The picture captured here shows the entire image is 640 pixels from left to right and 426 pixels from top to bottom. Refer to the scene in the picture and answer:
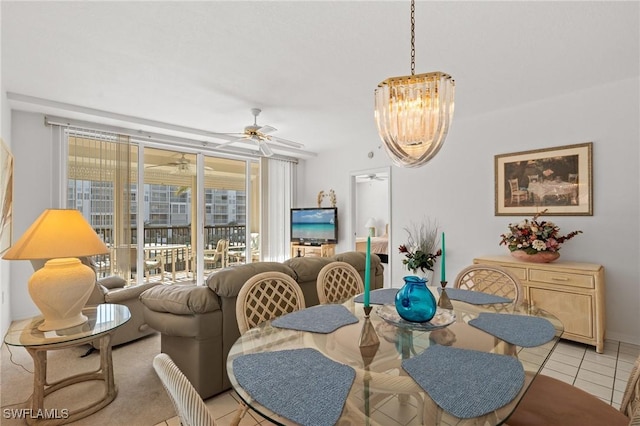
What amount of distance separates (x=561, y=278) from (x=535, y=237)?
1.45 feet

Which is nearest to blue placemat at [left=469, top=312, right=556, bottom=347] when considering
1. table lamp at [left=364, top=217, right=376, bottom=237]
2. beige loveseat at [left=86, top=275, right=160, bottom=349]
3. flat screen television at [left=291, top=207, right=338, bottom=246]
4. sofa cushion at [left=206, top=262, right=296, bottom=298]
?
sofa cushion at [left=206, top=262, right=296, bottom=298]

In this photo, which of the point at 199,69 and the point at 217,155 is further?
the point at 217,155

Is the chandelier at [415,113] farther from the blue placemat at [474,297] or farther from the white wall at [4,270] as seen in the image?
the white wall at [4,270]

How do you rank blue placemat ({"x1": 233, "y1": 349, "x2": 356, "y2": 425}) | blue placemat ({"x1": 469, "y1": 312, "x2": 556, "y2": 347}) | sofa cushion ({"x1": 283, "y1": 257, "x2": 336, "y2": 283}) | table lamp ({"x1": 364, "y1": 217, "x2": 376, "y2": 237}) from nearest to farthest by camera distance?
blue placemat ({"x1": 233, "y1": 349, "x2": 356, "y2": 425})
blue placemat ({"x1": 469, "y1": 312, "x2": 556, "y2": 347})
sofa cushion ({"x1": 283, "y1": 257, "x2": 336, "y2": 283})
table lamp ({"x1": 364, "y1": 217, "x2": 376, "y2": 237})

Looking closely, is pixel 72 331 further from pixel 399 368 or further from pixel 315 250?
pixel 315 250

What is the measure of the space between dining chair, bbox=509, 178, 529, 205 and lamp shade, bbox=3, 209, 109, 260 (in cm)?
412

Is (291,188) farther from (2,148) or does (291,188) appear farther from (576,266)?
(576,266)

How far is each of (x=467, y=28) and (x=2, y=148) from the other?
400cm

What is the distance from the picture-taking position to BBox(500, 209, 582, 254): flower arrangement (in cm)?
313

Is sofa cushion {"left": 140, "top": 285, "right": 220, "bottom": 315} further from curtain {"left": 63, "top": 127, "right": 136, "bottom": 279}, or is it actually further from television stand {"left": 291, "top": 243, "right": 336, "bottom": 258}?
television stand {"left": 291, "top": 243, "right": 336, "bottom": 258}

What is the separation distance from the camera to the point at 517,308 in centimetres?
173

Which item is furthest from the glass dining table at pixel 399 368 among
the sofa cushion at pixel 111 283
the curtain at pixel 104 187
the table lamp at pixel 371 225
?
the table lamp at pixel 371 225

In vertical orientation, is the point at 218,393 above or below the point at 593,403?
below

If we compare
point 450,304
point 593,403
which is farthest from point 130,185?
point 593,403
